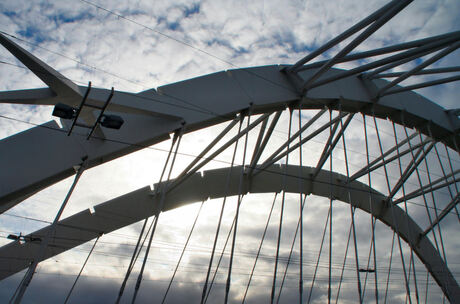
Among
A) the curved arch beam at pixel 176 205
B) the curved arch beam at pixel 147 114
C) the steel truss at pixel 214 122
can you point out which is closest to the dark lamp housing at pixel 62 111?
the steel truss at pixel 214 122

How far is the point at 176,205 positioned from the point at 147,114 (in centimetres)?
752

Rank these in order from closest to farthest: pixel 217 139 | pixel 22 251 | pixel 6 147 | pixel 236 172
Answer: pixel 6 147 → pixel 217 139 → pixel 22 251 → pixel 236 172

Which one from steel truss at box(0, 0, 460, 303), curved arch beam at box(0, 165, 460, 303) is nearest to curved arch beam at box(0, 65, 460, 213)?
steel truss at box(0, 0, 460, 303)

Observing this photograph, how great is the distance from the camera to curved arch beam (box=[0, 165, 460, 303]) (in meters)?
13.1

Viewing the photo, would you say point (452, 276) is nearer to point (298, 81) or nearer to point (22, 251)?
point (298, 81)

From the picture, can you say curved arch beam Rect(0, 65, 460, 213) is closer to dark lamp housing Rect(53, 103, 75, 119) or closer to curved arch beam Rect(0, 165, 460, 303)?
dark lamp housing Rect(53, 103, 75, 119)

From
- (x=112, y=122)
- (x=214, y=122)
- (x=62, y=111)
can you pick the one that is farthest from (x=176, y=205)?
(x=62, y=111)

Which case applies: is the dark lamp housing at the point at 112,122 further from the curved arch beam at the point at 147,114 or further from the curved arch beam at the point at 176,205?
the curved arch beam at the point at 176,205

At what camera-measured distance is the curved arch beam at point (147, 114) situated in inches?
292

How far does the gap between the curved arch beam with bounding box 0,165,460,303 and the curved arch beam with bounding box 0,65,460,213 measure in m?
2.49

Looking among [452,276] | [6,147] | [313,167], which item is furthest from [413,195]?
[6,147]

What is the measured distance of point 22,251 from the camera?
13148 mm

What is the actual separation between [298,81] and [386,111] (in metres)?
4.84

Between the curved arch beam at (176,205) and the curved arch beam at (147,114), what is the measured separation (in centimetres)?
249
